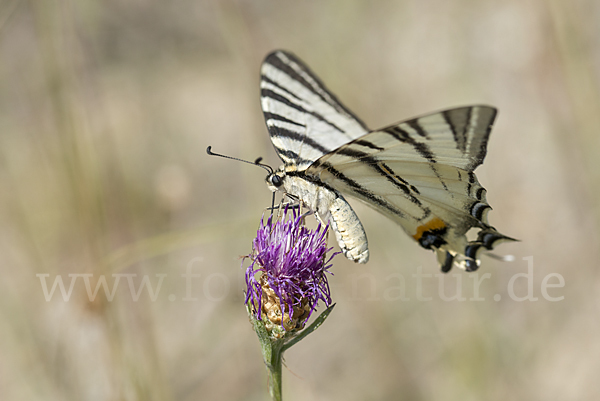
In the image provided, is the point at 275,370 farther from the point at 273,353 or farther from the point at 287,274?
the point at 287,274

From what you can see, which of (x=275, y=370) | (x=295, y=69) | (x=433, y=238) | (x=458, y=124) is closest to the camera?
(x=458, y=124)

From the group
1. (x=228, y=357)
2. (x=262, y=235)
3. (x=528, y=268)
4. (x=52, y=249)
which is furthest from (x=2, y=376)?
(x=528, y=268)

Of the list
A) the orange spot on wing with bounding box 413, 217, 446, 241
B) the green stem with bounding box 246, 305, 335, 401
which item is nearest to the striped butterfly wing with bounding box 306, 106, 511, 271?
the orange spot on wing with bounding box 413, 217, 446, 241

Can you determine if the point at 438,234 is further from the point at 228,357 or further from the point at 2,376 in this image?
the point at 2,376

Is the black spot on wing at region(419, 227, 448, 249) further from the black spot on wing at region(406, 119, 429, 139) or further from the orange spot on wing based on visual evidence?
the black spot on wing at region(406, 119, 429, 139)

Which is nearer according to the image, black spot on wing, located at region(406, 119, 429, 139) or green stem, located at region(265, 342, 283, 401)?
black spot on wing, located at region(406, 119, 429, 139)

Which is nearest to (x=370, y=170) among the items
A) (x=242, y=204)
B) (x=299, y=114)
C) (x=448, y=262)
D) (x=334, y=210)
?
(x=334, y=210)
